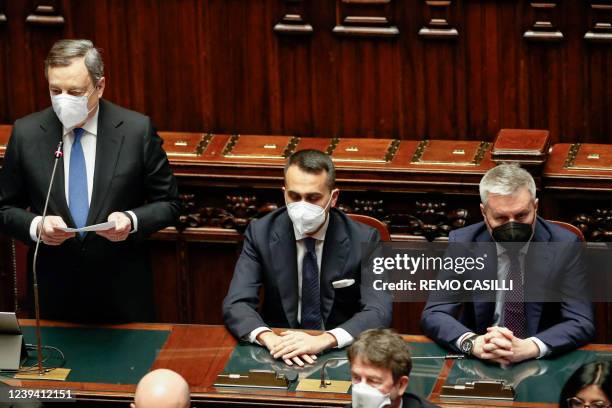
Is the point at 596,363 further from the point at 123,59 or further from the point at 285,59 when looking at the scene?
the point at 123,59

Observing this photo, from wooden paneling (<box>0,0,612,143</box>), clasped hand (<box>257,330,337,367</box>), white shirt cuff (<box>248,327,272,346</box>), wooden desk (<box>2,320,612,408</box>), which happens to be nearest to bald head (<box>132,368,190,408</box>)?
wooden desk (<box>2,320,612,408</box>)

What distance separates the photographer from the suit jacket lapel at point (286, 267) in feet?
17.0

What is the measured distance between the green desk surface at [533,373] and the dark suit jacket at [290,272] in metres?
0.49

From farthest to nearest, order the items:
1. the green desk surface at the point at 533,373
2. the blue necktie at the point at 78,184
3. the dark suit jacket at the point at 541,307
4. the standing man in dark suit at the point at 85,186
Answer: the blue necktie at the point at 78,184 < the standing man in dark suit at the point at 85,186 < the dark suit jacket at the point at 541,307 < the green desk surface at the point at 533,373

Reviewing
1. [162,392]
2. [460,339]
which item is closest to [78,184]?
[162,392]

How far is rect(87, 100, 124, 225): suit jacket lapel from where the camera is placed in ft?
17.1

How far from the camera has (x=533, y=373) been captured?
15.3 ft

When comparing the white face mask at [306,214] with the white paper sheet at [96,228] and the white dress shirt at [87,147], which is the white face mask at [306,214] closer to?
the white paper sheet at [96,228]

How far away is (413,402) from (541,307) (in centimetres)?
84

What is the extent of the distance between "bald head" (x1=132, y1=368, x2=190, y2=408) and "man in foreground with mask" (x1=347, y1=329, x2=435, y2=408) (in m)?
0.47

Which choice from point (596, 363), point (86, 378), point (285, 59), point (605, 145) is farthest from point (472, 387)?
point (285, 59)

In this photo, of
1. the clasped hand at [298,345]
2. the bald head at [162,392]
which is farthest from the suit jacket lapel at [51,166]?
the bald head at [162,392]

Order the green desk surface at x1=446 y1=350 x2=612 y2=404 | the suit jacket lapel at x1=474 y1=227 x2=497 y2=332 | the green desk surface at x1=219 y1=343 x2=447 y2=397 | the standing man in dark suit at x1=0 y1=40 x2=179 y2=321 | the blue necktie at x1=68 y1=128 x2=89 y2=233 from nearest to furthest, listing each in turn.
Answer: the green desk surface at x1=446 y1=350 x2=612 y2=404 → the green desk surface at x1=219 y1=343 x2=447 y2=397 → the suit jacket lapel at x1=474 y1=227 x2=497 y2=332 → the standing man in dark suit at x1=0 y1=40 x2=179 y2=321 → the blue necktie at x1=68 y1=128 x2=89 y2=233

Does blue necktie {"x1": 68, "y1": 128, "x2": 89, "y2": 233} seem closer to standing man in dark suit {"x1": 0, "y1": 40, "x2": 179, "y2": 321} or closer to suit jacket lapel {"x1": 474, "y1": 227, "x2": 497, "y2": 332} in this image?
standing man in dark suit {"x1": 0, "y1": 40, "x2": 179, "y2": 321}
